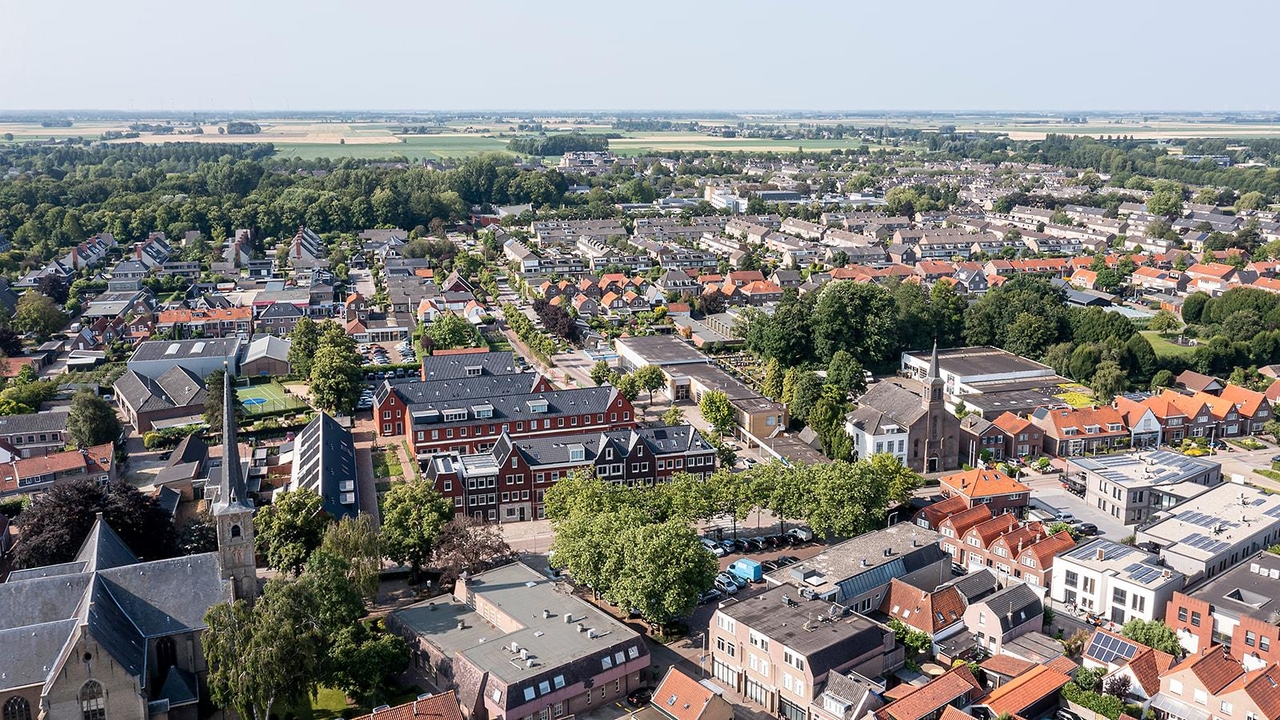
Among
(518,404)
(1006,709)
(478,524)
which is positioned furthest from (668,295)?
(1006,709)

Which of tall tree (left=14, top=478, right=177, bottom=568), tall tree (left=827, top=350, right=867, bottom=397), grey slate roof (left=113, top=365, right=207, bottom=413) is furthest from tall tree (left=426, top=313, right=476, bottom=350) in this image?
tall tree (left=14, top=478, right=177, bottom=568)

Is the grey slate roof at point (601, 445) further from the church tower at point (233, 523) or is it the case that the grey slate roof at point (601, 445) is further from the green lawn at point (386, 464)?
the church tower at point (233, 523)

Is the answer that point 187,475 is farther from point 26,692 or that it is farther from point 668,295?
point 668,295

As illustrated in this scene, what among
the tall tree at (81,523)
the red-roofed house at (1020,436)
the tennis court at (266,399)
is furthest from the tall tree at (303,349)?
the red-roofed house at (1020,436)

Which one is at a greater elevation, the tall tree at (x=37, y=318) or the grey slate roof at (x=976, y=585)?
the tall tree at (x=37, y=318)

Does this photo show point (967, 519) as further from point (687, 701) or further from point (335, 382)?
point (335, 382)

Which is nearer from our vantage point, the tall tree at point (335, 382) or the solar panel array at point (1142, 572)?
the solar panel array at point (1142, 572)

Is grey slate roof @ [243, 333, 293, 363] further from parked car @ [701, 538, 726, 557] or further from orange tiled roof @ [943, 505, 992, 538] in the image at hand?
orange tiled roof @ [943, 505, 992, 538]
